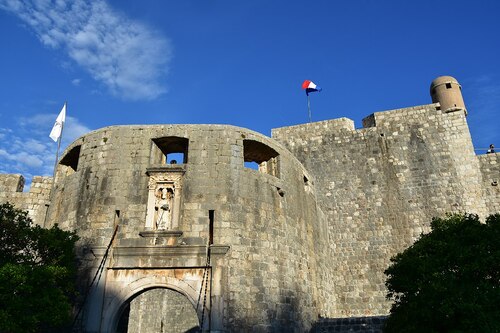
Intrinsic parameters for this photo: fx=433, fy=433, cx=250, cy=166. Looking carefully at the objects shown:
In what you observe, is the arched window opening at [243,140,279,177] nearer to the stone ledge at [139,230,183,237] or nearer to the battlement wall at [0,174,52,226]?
the stone ledge at [139,230,183,237]

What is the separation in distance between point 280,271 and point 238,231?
1.83m

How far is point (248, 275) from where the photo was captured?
1240 cm

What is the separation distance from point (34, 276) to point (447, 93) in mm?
19005

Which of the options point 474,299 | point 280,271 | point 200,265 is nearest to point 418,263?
point 474,299

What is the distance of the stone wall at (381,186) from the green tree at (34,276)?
9.78 m

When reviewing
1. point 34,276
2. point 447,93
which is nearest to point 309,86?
point 447,93

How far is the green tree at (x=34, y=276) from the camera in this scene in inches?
379

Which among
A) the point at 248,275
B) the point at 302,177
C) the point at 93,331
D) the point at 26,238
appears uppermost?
the point at 302,177

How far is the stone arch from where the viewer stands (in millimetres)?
11773

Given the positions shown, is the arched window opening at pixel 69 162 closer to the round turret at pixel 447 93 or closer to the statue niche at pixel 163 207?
the statue niche at pixel 163 207

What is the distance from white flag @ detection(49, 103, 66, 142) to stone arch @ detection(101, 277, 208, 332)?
848 centimetres

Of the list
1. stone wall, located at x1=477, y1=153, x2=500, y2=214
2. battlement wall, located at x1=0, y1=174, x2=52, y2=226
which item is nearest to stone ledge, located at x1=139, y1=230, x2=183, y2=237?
battlement wall, located at x1=0, y1=174, x2=52, y2=226

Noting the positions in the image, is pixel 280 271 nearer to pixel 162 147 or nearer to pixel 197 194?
pixel 197 194

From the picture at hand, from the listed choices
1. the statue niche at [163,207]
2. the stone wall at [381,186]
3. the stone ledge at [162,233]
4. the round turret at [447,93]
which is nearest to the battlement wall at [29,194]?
the statue niche at [163,207]
